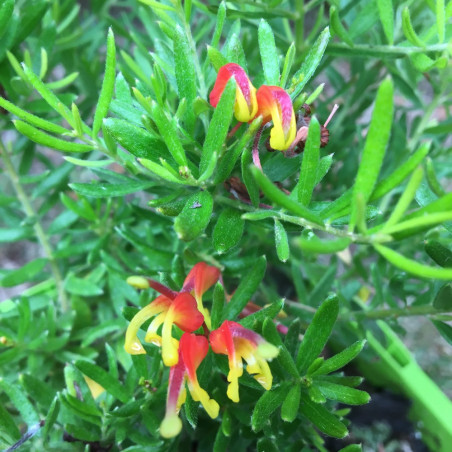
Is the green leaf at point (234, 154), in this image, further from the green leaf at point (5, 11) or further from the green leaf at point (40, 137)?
the green leaf at point (5, 11)

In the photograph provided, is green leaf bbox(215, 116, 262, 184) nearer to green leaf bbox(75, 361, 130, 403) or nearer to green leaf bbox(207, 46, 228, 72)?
green leaf bbox(207, 46, 228, 72)

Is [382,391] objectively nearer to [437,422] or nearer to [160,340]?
[437,422]

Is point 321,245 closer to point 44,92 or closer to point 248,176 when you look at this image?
point 248,176

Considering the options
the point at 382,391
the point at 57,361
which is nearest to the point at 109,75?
the point at 57,361

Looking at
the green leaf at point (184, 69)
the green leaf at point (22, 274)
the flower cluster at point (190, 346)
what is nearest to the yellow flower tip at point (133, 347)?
the flower cluster at point (190, 346)

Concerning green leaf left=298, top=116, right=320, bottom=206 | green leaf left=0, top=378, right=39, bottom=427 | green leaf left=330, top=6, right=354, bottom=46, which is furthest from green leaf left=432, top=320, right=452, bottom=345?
green leaf left=0, top=378, right=39, bottom=427

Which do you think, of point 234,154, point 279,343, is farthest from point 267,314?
point 234,154

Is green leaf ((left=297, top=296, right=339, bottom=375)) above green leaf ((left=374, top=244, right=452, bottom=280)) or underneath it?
underneath
